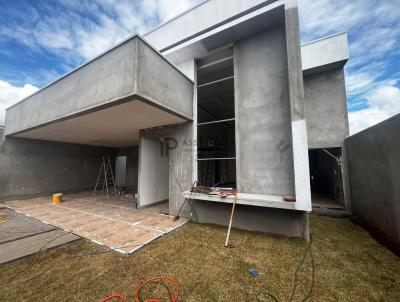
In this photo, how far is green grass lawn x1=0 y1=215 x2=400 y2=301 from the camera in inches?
87.0

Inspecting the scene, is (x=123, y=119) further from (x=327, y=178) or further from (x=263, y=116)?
(x=327, y=178)

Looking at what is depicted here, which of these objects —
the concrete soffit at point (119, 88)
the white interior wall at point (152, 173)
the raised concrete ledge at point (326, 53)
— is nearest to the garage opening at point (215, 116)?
the concrete soffit at point (119, 88)

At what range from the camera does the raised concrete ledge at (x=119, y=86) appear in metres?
3.49

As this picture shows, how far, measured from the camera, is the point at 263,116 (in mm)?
4449

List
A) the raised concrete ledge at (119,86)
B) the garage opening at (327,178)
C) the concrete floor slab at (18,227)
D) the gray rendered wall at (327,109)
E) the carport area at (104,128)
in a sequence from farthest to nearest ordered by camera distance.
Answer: the garage opening at (327,178), the gray rendered wall at (327,109), the concrete floor slab at (18,227), the carport area at (104,128), the raised concrete ledge at (119,86)

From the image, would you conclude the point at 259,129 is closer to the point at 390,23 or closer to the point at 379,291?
the point at 379,291

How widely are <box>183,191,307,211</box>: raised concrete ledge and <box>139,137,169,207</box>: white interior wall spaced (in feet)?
8.10

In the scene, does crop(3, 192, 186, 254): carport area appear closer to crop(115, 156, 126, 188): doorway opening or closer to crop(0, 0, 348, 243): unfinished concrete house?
crop(0, 0, 348, 243): unfinished concrete house

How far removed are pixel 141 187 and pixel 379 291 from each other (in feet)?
20.2

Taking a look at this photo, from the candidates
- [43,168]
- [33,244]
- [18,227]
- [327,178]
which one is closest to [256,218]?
[33,244]

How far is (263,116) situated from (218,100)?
12.9 feet

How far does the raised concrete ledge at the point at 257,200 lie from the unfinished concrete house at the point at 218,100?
0.02 m

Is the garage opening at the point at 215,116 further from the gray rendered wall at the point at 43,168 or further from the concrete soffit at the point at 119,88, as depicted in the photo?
the gray rendered wall at the point at 43,168

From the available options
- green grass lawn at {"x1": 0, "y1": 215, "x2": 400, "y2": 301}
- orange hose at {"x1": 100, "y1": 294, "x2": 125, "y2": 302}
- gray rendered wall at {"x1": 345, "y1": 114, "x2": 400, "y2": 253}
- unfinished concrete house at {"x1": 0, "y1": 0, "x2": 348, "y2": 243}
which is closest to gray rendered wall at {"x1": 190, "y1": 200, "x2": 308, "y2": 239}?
unfinished concrete house at {"x1": 0, "y1": 0, "x2": 348, "y2": 243}
